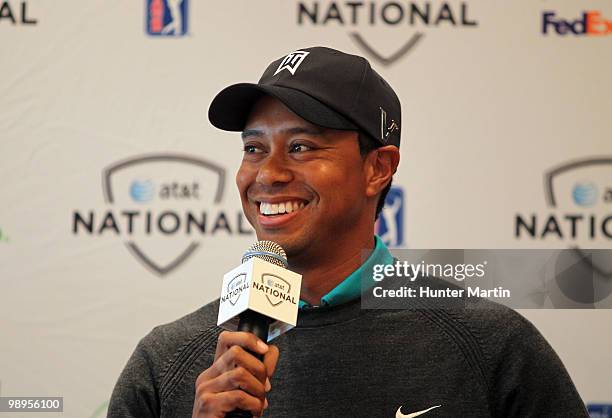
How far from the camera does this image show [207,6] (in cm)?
211

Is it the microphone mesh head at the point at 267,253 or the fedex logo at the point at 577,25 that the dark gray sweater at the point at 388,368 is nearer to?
the microphone mesh head at the point at 267,253

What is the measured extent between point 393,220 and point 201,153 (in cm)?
45

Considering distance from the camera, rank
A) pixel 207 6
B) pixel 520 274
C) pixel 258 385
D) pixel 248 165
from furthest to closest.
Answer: pixel 207 6 < pixel 520 274 < pixel 248 165 < pixel 258 385

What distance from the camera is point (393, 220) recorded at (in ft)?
6.74

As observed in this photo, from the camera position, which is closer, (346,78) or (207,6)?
(346,78)

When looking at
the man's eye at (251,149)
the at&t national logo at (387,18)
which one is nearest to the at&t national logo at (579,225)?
the at&t national logo at (387,18)

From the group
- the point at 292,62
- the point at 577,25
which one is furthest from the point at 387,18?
the point at 292,62

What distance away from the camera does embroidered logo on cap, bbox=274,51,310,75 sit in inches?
53.9

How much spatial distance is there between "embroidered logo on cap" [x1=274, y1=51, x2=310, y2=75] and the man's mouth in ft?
0.64

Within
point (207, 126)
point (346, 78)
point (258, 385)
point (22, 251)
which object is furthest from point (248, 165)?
point (22, 251)

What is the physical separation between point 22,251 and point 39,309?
134 millimetres

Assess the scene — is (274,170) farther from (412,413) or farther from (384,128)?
(412,413)

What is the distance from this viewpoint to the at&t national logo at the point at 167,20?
211 centimetres

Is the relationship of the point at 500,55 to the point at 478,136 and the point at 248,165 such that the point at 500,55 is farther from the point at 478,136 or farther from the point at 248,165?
the point at 248,165
